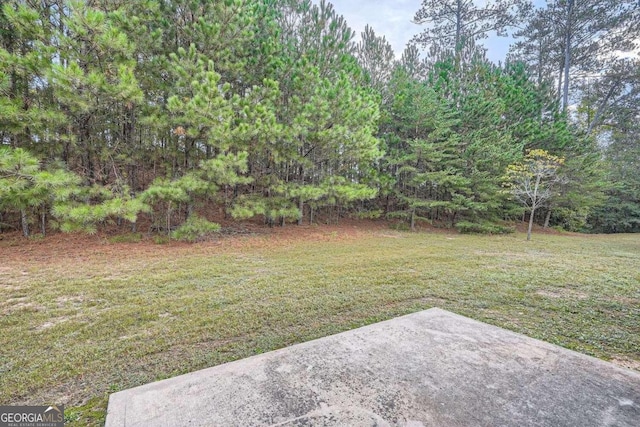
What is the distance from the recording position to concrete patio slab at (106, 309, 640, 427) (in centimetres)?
122

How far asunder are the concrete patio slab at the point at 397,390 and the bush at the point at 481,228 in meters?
9.93

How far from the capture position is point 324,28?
28.1 ft

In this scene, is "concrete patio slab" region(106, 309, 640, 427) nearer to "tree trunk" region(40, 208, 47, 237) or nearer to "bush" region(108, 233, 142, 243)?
"bush" region(108, 233, 142, 243)

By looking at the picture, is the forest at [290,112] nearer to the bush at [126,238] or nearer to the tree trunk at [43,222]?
the tree trunk at [43,222]

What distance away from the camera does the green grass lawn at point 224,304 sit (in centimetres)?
186

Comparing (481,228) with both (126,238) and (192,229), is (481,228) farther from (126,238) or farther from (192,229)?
(126,238)

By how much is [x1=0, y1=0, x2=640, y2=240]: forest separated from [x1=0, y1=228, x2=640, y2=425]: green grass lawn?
63.9 inches

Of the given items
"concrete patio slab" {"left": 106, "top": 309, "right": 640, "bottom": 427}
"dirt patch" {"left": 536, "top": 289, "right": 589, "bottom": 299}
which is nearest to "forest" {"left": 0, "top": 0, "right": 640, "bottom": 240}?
"concrete patio slab" {"left": 106, "top": 309, "right": 640, "bottom": 427}

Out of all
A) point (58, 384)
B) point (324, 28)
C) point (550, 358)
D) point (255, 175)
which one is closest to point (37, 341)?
point (58, 384)

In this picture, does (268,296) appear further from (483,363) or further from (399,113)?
(399,113)

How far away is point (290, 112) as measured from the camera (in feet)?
25.4

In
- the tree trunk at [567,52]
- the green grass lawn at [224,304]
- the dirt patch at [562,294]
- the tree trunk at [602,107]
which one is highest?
the tree trunk at [567,52]

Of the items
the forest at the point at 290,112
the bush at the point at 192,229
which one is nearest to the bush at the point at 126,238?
the forest at the point at 290,112

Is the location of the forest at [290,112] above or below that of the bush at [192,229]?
above
